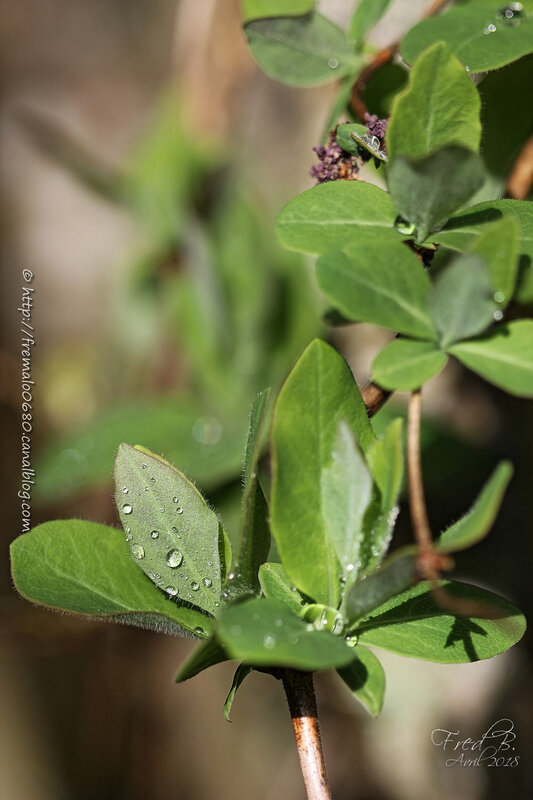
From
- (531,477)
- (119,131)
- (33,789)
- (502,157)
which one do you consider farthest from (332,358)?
(119,131)

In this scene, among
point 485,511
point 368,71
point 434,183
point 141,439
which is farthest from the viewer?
point 141,439

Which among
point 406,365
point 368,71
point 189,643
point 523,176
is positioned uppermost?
point 368,71

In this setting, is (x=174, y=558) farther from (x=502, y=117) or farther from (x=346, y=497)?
(x=502, y=117)

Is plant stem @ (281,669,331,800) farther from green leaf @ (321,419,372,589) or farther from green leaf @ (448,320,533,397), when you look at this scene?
green leaf @ (448,320,533,397)

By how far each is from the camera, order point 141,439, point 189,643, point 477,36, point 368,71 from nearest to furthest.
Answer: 1. point 477,36
2. point 368,71
3. point 141,439
4. point 189,643

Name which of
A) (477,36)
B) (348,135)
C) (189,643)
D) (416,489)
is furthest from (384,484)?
(189,643)

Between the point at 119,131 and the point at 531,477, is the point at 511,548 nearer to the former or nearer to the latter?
the point at 531,477
